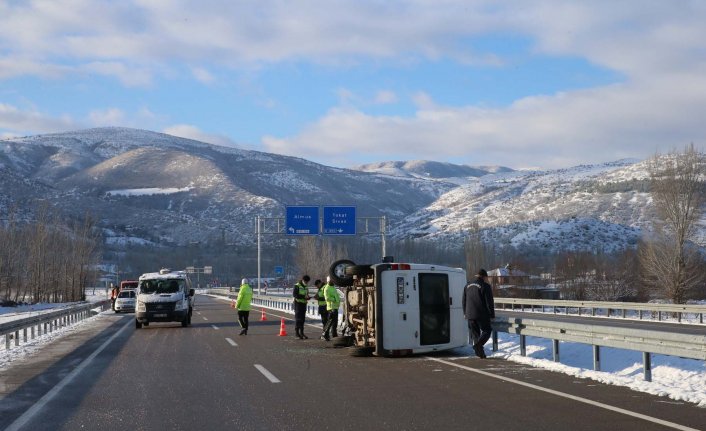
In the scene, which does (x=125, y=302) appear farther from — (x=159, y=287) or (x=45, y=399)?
(x=45, y=399)

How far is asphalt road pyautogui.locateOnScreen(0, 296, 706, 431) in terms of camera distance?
9039mm

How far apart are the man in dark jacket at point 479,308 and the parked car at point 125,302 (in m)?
33.9

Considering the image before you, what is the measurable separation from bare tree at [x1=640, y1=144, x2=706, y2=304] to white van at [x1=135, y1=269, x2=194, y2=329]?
115ft

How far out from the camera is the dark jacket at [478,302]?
1614cm

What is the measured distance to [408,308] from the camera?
54.3 ft

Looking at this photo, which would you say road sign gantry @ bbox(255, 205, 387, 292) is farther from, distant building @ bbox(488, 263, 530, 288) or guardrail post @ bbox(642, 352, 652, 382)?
guardrail post @ bbox(642, 352, 652, 382)

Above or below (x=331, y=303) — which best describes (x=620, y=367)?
below

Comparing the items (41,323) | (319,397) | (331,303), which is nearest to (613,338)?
(319,397)

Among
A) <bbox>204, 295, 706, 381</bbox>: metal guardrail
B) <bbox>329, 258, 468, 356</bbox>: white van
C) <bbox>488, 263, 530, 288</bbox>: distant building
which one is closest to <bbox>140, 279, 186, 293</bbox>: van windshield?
<bbox>329, 258, 468, 356</bbox>: white van

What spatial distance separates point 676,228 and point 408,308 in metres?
41.3

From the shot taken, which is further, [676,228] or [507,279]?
[507,279]

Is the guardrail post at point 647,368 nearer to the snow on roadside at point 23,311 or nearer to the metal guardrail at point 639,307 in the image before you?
the metal guardrail at point 639,307

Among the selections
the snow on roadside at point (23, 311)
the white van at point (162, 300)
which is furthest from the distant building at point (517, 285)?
the white van at point (162, 300)

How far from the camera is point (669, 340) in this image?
39.9 ft
